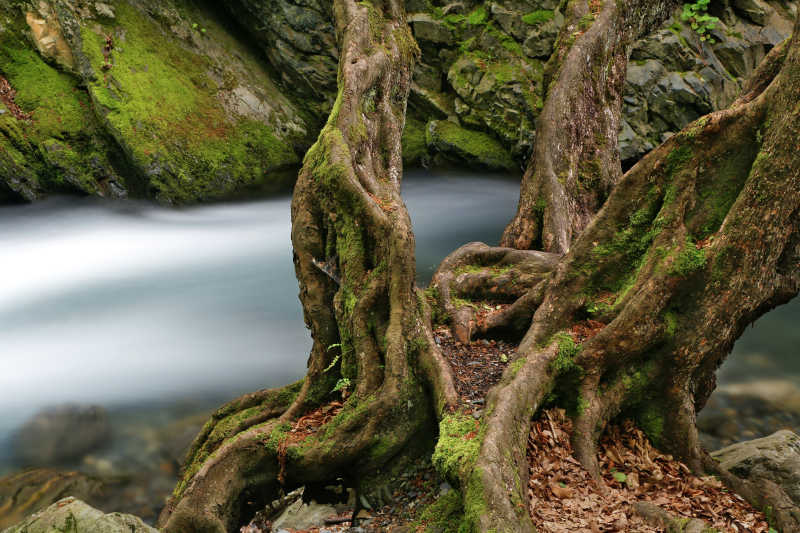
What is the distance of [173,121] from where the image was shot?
13500mm

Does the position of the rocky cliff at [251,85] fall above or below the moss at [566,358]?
above

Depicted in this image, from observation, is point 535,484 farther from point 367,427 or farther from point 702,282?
point 702,282

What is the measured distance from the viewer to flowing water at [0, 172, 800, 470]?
860 cm

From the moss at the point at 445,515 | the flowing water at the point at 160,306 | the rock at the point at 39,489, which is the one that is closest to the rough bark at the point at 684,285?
the moss at the point at 445,515

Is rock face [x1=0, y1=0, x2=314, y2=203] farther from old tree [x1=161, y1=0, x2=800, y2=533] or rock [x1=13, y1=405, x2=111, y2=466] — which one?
old tree [x1=161, y1=0, x2=800, y2=533]

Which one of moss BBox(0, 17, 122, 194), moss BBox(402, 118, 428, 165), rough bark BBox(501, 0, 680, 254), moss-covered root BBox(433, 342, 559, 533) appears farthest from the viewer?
moss BBox(402, 118, 428, 165)

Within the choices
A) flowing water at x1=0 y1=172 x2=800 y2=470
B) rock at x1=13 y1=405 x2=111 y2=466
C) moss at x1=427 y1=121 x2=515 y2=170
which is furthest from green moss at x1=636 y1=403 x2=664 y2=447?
moss at x1=427 y1=121 x2=515 y2=170

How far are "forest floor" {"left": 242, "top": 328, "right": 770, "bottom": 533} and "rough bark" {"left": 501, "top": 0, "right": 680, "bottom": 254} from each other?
11.9 ft

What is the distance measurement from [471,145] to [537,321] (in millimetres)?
11455

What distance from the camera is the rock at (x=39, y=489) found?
6.33m

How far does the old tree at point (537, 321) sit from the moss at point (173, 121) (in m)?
9.24

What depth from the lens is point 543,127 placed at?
26.6 feet

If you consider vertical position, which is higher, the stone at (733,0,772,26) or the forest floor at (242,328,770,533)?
the stone at (733,0,772,26)

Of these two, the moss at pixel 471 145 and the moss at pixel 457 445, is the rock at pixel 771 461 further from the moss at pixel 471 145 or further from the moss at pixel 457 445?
the moss at pixel 471 145
